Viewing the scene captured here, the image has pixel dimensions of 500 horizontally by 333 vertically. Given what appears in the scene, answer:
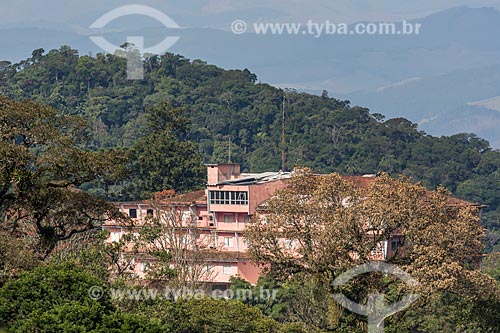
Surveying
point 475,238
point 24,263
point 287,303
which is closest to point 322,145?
point 287,303

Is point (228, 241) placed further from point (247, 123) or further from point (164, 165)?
point (247, 123)

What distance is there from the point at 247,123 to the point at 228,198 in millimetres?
48436

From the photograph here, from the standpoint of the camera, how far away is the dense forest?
82438mm

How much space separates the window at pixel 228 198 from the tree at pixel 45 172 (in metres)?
17.7

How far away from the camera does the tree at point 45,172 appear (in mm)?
23656

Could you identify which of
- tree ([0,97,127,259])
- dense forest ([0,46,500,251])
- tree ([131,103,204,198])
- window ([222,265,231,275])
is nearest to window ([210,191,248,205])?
window ([222,265,231,275])

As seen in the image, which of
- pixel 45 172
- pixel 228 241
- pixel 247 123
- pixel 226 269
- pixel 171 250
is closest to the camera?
pixel 45 172

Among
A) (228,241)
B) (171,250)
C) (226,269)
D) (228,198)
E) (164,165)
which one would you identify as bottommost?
(226,269)

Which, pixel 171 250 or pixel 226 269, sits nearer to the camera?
pixel 171 250

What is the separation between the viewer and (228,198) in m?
43.9

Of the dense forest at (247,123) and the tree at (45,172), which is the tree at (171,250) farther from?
the dense forest at (247,123)

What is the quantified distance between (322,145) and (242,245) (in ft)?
139

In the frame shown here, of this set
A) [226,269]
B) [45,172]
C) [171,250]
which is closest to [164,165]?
[226,269]

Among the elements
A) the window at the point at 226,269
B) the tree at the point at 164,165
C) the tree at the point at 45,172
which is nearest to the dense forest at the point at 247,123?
the tree at the point at 164,165
